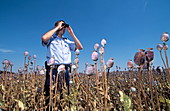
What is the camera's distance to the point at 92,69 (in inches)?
45.3

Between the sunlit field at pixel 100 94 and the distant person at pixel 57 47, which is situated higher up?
the distant person at pixel 57 47

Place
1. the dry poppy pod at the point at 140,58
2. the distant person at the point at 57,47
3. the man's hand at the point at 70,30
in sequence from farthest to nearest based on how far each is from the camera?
1. the man's hand at the point at 70,30
2. the distant person at the point at 57,47
3. the dry poppy pod at the point at 140,58

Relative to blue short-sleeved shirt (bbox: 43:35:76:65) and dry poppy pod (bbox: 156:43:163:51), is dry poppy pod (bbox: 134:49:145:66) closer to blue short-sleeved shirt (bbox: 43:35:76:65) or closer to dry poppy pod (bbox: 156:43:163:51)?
dry poppy pod (bbox: 156:43:163:51)

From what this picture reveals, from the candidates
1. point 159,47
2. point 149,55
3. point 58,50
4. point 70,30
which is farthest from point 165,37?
point 70,30

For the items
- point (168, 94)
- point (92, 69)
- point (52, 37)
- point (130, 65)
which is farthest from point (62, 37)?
point (168, 94)

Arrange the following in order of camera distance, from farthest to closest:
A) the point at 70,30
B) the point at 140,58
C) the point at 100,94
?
the point at 70,30
the point at 100,94
the point at 140,58

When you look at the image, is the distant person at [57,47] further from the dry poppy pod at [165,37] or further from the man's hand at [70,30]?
the dry poppy pod at [165,37]

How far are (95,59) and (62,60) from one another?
104 centimetres

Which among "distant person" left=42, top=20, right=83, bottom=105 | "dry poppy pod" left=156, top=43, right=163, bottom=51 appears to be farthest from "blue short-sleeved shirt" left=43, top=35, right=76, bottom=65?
"dry poppy pod" left=156, top=43, right=163, bottom=51

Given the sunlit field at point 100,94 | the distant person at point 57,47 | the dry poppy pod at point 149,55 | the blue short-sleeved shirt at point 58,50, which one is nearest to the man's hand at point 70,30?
the distant person at point 57,47

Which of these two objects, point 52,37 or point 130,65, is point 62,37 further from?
point 130,65

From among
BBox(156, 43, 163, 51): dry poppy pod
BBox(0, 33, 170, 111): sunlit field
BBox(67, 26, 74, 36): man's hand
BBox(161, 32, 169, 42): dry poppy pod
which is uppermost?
BBox(67, 26, 74, 36): man's hand

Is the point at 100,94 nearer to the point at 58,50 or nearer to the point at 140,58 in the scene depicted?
the point at 140,58

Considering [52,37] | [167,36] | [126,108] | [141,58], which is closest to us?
[141,58]
